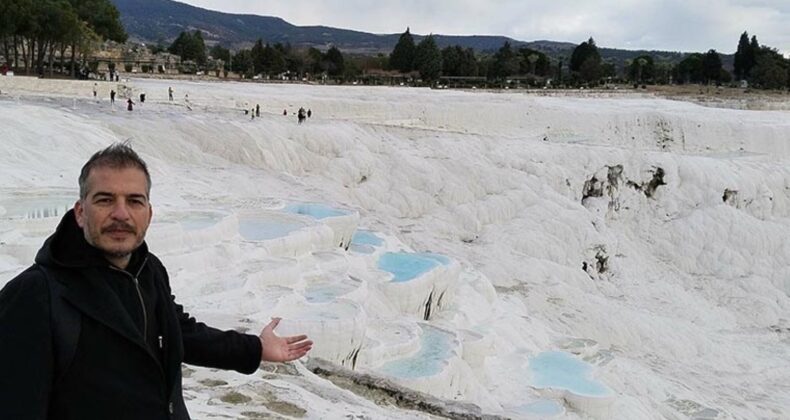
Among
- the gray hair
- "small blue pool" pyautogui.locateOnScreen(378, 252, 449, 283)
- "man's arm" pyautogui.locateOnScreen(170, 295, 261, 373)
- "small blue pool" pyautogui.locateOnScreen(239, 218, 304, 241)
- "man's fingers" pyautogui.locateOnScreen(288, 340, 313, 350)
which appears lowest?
"small blue pool" pyautogui.locateOnScreen(378, 252, 449, 283)

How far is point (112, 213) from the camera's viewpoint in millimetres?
1970

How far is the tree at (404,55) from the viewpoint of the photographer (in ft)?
221

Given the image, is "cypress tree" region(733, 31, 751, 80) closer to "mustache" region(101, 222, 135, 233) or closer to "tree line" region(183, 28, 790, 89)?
"tree line" region(183, 28, 790, 89)

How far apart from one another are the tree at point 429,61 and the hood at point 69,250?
6139 centimetres

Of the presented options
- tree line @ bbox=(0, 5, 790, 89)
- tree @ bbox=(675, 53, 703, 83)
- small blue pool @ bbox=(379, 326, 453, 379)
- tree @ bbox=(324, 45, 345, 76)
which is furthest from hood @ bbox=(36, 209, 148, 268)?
tree @ bbox=(675, 53, 703, 83)

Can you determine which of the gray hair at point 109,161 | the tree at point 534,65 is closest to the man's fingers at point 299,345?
the gray hair at point 109,161

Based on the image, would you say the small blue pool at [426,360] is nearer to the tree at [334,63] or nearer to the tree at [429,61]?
the tree at [429,61]

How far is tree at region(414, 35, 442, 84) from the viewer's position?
208ft

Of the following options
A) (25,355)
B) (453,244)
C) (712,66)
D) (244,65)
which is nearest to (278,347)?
(25,355)

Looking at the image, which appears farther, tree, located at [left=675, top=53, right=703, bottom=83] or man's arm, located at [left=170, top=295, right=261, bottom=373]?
tree, located at [left=675, top=53, right=703, bottom=83]

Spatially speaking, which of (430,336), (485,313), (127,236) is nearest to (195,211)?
(430,336)

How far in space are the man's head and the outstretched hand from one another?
607 millimetres

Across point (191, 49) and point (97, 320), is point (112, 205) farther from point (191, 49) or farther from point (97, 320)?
point (191, 49)

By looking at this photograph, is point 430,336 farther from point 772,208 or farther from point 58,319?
point 772,208
